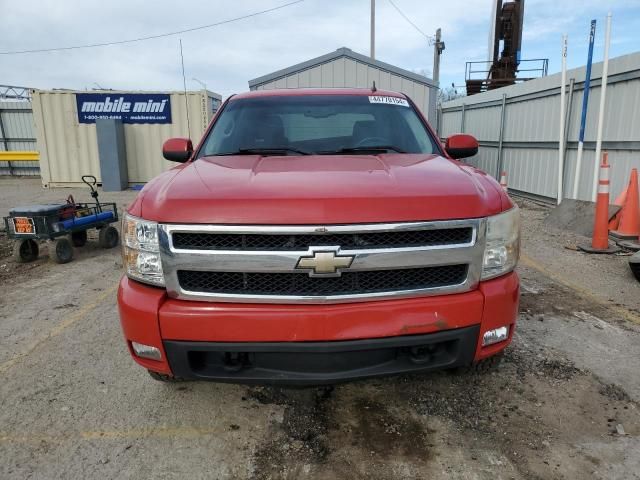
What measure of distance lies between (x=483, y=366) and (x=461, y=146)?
61.4 inches

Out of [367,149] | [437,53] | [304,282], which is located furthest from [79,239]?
[437,53]

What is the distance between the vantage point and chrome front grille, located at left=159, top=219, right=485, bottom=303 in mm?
1988

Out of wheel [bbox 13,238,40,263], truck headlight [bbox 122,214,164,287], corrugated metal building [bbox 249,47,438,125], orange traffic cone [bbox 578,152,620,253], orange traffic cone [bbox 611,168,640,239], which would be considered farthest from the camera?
corrugated metal building [bbox 249,47,438,125]

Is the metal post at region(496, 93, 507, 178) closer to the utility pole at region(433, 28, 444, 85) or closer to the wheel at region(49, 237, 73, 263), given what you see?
the wheel at region(49, 237, 73, 263)

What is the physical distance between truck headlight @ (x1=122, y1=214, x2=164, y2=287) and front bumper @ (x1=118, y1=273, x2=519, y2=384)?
0.07 metres

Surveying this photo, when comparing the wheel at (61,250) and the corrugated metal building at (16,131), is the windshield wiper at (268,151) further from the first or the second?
the corrugated metal building at (16,131)

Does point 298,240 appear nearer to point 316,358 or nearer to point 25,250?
point 316,358

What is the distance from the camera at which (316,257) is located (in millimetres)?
1977

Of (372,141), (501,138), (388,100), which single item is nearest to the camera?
(372,141)

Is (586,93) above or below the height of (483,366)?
above

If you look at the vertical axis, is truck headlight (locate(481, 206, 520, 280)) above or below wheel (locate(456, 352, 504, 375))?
above

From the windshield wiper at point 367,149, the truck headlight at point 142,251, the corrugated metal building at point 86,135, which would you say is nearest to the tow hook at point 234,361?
the truck headlight at point 142,251

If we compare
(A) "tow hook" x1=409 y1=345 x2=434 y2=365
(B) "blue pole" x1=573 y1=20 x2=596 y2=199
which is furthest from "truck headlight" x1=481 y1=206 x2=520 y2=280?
(B) "blue pole" x1=573 y1=20 x2=596 y2=199

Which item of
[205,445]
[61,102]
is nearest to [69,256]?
[205,445]
